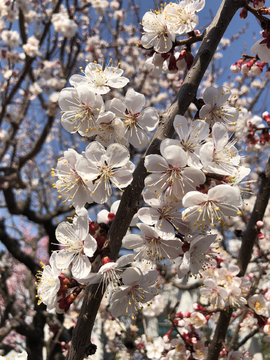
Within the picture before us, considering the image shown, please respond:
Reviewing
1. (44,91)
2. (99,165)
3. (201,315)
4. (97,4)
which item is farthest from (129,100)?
(97,4)

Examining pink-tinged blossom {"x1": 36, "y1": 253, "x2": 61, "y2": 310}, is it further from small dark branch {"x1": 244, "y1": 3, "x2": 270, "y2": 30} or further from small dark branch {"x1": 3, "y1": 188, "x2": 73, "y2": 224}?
small dark branch {"x1": 3, "y1": 188, "x2": 73, "y2": 224}

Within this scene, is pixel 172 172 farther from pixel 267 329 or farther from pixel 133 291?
pixel 267 329

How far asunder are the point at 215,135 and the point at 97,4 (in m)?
6.08

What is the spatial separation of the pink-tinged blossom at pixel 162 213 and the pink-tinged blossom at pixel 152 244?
0.11 feet

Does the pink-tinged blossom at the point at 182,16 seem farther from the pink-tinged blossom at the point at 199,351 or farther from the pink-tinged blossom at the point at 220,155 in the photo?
the pink-tinged blossom at the point at 199,351

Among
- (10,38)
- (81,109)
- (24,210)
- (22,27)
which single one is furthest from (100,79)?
(10,38)

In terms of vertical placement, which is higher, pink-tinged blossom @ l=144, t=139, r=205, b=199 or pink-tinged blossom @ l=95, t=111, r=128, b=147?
pink-tinged blossom @ l=95, t=111, r=128, b=147

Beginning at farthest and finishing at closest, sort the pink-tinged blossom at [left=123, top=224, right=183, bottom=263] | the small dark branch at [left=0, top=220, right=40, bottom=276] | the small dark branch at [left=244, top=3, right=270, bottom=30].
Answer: the small dark branch at [left=0, top=220, right=40, bottom=276]
the small dark branch at [left=244, top=3, right=270, bottom=30]
the pink-tinged blossom at [left=123, top=224, right=183, bottom=263]

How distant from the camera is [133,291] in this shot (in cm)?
101

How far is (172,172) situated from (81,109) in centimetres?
44

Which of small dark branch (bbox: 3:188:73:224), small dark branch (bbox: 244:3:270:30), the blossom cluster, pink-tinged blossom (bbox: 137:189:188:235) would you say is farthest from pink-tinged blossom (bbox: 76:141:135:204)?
small dark branch (bbox: 3:188:73:224)

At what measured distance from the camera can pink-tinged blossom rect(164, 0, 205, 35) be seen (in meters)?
1.26

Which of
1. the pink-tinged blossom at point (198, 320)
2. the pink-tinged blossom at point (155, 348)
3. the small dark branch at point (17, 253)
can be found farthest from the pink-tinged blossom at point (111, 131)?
the small dark branch at point (17, 253)

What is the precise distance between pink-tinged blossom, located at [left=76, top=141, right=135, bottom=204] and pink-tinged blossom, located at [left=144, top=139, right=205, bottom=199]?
0.32 ft
